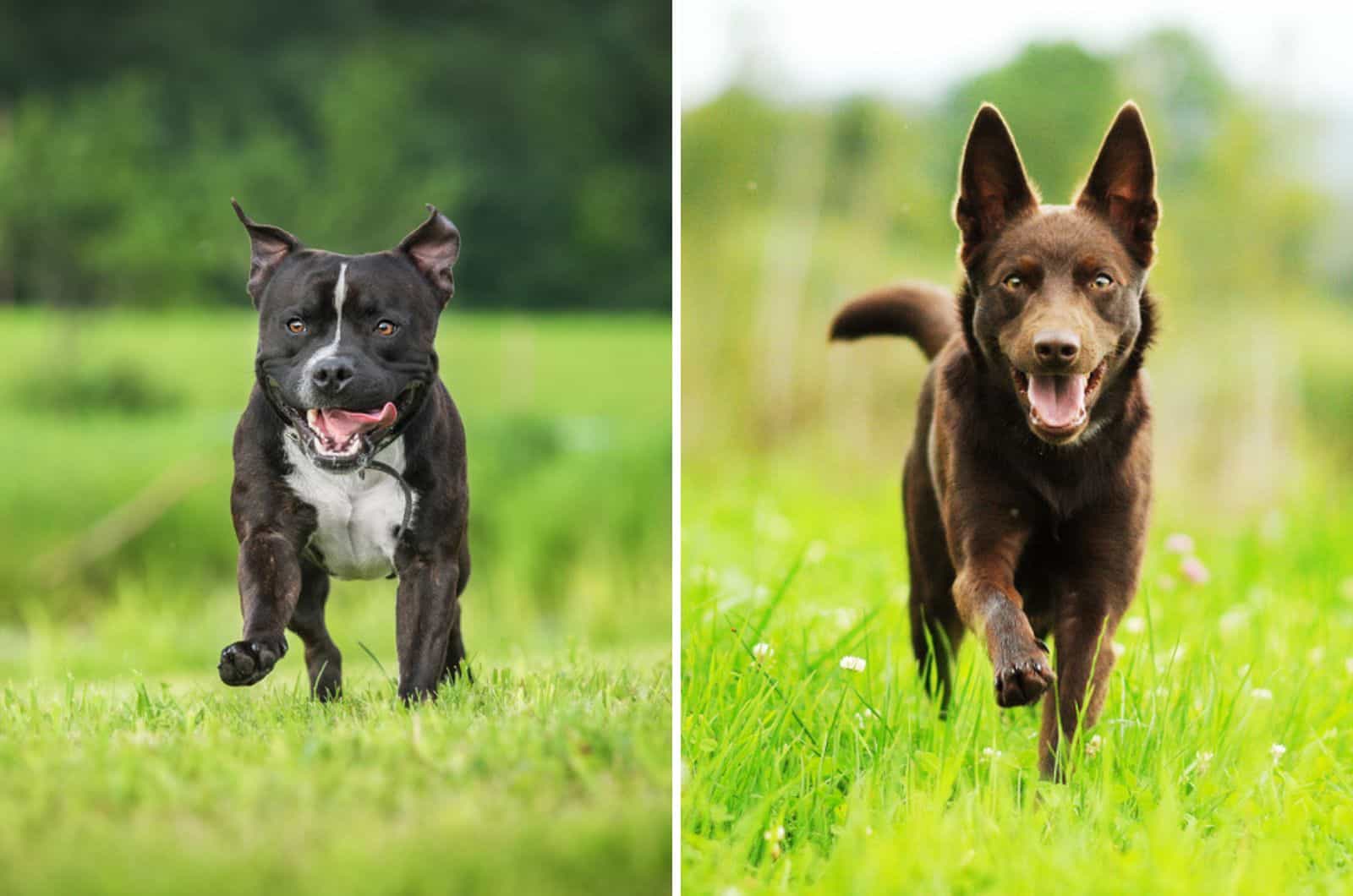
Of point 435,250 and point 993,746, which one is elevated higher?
point 435,250

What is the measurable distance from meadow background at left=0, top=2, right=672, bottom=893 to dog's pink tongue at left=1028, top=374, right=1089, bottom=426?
112 centimetres

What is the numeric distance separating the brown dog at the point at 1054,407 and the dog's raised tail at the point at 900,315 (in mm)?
729

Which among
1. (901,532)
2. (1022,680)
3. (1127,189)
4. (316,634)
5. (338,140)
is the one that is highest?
(338,140)

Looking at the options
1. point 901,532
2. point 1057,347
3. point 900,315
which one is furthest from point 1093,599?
point 901,532

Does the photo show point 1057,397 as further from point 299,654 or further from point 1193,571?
point 299,654

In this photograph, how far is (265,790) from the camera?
2516mm

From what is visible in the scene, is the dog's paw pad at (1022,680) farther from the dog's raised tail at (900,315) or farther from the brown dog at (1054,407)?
the dog's raised tail at (900,315)

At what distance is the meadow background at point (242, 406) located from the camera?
2.48 m

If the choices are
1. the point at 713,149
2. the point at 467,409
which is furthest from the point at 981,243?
the point at 713,149

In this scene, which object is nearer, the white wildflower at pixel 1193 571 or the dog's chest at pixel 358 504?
the dog's chest at pixel 358 504

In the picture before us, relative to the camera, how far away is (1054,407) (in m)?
3.46

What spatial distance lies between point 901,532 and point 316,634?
502cm

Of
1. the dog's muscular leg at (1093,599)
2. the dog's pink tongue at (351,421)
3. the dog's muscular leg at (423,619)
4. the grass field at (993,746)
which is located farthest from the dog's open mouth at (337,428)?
the dog's muscular leg at (1093,599)

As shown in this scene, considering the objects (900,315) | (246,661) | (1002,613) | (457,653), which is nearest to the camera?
(246,661)
